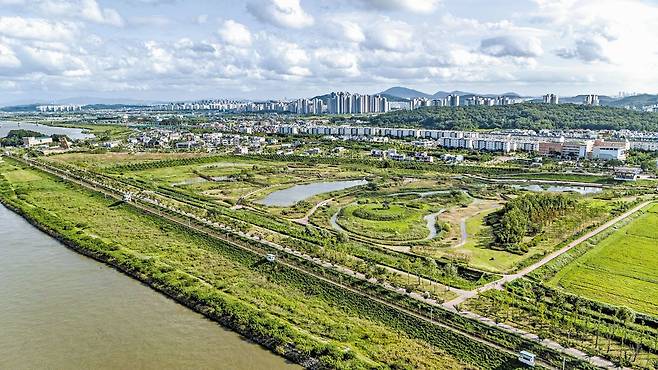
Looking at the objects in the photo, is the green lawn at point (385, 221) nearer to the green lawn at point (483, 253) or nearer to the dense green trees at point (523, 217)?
the green lawn at point (483, 253)

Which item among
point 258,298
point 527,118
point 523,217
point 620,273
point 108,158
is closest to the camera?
point 258,298

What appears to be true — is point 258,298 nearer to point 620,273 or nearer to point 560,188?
point 620,273

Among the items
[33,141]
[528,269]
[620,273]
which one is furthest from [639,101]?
[33,141]

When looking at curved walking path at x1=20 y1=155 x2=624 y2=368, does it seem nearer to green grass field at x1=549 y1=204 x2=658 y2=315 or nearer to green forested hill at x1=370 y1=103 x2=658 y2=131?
green grass field at x1=549 y1=204 x2=658 y2=315

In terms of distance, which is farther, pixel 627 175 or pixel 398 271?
pixel 627 175

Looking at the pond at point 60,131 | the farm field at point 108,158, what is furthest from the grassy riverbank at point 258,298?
the pond at point 60,131

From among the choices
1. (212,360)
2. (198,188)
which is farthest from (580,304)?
(198,188)

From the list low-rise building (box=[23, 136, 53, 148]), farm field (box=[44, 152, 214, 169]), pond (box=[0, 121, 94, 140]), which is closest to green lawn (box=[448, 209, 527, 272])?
farm field (box=[44, 152, 214, 169])
